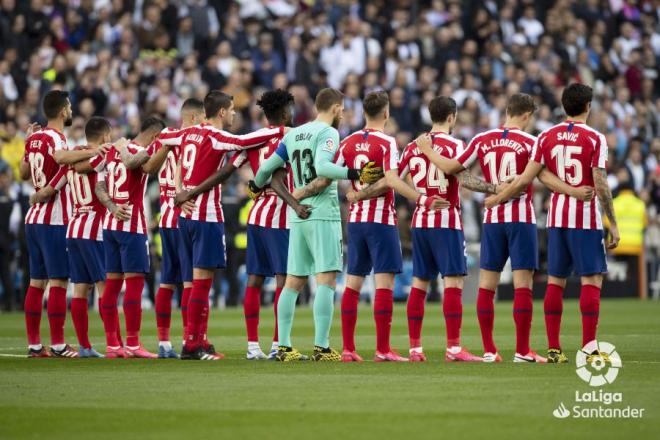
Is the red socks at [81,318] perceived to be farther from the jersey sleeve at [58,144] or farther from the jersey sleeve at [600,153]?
the jersey sleeve at [600,153]

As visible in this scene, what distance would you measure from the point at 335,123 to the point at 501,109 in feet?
54.2

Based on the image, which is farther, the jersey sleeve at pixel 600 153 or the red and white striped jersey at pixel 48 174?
Result: the red and white striped jersey at pixel 48 174

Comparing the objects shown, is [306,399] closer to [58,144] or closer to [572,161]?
[572,161]

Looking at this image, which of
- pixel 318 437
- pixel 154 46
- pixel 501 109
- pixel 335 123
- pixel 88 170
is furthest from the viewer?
pixel 501 109

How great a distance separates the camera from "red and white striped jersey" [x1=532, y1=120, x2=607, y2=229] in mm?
12250

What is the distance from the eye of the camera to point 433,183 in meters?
13.0

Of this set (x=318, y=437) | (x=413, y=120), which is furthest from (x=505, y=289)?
(x=318, y=437)

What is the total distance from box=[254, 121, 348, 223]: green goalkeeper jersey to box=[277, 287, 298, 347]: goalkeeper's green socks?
2.38 feet

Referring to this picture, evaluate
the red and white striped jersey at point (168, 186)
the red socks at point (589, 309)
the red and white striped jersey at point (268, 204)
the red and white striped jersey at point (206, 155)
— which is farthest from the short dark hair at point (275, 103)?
the red socks at point (589, 309)

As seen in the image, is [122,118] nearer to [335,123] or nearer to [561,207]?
[335,123]

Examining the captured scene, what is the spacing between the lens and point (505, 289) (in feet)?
88.3

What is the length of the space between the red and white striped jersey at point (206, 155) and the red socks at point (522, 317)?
9.51 ft

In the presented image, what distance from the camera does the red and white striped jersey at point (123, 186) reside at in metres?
14.2

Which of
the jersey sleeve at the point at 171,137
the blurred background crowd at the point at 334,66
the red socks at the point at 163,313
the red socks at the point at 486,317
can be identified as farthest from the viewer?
the blurred background crowd at the point at 334,66
